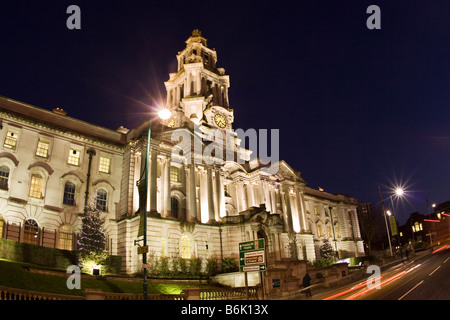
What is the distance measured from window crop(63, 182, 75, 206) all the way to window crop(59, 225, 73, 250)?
263 centimetres

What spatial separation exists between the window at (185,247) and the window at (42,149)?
56.3ft

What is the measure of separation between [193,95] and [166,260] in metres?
33.2

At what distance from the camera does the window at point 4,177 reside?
32478mm

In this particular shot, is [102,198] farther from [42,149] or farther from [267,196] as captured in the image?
[267,196]

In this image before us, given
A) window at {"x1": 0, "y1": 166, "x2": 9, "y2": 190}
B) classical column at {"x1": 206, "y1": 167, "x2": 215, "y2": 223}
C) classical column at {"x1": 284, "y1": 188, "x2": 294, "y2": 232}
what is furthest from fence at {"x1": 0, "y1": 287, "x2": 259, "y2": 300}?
classical column at {"x1": 284, "y1": 188, "x2": 294, "y2": 232}

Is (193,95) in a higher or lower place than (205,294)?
higher

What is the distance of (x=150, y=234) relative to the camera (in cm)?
3619

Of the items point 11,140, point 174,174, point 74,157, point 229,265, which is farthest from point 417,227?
point 11,140

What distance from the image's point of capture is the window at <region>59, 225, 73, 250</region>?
113 feet

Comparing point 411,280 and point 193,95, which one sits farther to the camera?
point 193,95

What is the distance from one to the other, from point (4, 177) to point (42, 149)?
497 cm

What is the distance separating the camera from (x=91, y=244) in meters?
31.7

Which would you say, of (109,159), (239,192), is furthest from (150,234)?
(239,192)
